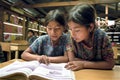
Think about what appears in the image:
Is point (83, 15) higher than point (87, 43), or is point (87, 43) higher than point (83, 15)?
point (83, 15)

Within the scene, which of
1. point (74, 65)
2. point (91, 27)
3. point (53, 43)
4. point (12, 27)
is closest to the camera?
point (74, 65)

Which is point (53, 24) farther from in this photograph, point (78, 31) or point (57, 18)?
point (78, 31)

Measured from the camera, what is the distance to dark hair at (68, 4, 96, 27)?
4.39 feet

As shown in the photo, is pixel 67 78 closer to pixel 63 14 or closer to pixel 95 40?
pixel 95 40

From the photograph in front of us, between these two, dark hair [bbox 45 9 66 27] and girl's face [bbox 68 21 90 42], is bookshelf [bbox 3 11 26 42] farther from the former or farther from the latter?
girl's face [bbox 68 21 90 42]

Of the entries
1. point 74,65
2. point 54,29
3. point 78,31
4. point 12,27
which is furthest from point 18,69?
point 12,27

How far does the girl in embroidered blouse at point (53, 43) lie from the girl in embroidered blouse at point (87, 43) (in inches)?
7.1

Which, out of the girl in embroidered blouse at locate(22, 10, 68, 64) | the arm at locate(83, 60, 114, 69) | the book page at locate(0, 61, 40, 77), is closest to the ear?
the arm at locate(83, 60, 114, 69)

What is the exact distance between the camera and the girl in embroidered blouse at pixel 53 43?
1.70 meters

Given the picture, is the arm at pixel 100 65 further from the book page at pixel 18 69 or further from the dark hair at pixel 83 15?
the book page at pixel 18 69

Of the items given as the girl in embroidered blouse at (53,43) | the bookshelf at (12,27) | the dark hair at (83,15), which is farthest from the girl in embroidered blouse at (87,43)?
the bookshelf at (12,27)

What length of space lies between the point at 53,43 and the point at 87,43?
1.38 ft

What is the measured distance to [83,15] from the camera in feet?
4.40

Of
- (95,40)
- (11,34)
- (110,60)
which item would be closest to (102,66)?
(110,60)
